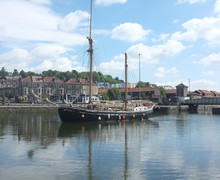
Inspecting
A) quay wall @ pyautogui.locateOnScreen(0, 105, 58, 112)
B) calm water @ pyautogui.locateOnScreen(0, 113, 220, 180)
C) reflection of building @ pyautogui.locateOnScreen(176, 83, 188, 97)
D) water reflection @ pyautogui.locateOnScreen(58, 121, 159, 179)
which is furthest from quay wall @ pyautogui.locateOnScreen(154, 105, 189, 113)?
calm water @ pyautogui.locateOnScreen(0, 113, 220, 180)

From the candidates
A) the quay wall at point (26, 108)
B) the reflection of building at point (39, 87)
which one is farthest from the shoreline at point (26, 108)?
the reflection of building at point (39, 87)

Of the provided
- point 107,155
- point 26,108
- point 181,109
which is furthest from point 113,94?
point 107,155

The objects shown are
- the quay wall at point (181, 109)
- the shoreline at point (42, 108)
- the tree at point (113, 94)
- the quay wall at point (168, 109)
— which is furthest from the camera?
the tree at point (113, 94)

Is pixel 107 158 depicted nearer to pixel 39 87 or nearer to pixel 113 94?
pixel 39 87

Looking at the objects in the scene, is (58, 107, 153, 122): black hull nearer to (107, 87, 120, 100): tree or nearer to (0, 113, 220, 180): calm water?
(0, 113, 220, 180): calm water

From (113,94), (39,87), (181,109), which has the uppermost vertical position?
(39,87)

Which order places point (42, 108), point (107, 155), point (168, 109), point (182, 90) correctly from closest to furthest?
point (107, 155) < point (42, 108) < point (168, 109) < point (182, 90)

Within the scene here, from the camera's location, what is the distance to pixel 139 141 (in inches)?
1495

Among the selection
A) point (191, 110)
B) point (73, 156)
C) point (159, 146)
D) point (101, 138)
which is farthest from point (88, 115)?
point (191, 110)

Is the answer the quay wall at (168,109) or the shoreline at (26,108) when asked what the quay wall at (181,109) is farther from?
the shoreline at (26,108)

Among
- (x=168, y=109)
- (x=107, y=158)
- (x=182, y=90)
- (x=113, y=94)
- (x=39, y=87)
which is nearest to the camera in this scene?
(x=107, y=158)

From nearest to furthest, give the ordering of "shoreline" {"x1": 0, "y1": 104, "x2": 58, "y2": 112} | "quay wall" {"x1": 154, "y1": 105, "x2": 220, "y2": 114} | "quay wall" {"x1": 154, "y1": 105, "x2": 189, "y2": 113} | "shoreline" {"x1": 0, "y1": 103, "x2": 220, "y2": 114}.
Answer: "shoreline" {"x1": 0, "y1": 104, "x2": 58, "y2": 112} → "shoreline" {"x1": 0, "y1": 103, "x2": 220, "y2": 114} → "quay wall" {"x1": 154, "y1": 105, "x2": 220, "y2": 114} → "quay wall" {"x1": 154, "y1": 105, "x2": 189, "y2": 113}

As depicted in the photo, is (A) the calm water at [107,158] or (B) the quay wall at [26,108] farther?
(B) the quay wall at [26,108]

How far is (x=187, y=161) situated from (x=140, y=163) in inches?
158
